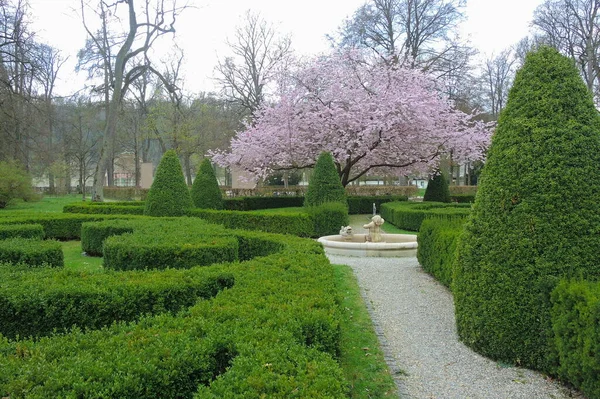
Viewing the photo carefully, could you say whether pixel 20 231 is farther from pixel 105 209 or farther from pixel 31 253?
pixel 105 209

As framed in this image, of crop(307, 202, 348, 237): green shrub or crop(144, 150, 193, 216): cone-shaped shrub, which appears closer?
crop(144, 150, 193, 216): cone-shaped shrub

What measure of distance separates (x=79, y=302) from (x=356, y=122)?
46.2 feet

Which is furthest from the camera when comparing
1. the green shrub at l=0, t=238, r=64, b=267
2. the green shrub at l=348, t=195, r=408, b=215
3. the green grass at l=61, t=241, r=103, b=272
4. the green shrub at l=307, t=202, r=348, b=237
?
the green shrub at l=348, t=195, r=408, b=215

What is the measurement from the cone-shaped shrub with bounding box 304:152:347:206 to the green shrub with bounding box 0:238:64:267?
9842 millimetres

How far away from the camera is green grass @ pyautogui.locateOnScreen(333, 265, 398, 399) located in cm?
348

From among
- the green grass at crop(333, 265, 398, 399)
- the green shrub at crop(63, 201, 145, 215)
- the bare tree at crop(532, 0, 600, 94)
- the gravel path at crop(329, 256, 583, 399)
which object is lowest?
the gravel path at crop(329, 256, 583, 399)

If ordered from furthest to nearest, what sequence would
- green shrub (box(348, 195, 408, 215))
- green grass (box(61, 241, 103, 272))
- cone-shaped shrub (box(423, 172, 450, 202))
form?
green shrub (box(348, 195, 408, 215)) → cone-shaped shrub (box(423, 172, 450, 202)) → green grass (box(61, 241, 103, 272))

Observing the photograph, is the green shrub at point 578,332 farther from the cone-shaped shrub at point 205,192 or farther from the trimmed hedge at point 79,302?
the cone-shaped shrub at point 205,192

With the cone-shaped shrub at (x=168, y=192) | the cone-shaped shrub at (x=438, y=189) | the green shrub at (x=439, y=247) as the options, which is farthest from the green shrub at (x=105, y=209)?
the cone-shaped shrub at (x=438, y=189)

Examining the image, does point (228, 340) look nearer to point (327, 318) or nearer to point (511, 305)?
point (327, 318)

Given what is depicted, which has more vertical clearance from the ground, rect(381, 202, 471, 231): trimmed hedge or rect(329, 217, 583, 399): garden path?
rect(381, 202, 471, 231): trimmed hedge

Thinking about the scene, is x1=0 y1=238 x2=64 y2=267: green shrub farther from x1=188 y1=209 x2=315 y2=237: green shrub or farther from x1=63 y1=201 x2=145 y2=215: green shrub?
x1=63 y1=201 x2=145 y2=215: green shrub

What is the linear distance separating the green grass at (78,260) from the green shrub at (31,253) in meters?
1.62

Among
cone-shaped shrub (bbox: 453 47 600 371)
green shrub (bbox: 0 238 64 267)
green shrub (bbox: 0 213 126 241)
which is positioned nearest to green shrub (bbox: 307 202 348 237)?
green shrub (bbox: 0 213 126 241)
